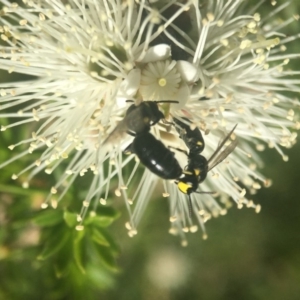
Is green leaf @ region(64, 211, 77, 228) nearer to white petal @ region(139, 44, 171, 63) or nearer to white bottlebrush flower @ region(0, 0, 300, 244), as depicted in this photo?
white bottlebrush flower @ region(0, 0, 300, 244)

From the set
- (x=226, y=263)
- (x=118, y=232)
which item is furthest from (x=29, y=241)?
(x=226, y=263)

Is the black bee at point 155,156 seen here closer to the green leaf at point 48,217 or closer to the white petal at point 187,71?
the white petal at point 187,71

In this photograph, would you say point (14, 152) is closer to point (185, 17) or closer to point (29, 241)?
point (29, 241)

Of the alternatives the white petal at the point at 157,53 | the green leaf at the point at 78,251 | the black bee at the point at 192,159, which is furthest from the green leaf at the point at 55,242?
the white petal at the point at 157,53

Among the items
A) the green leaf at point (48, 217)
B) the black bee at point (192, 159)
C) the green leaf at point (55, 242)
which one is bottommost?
the green leaf at point (55, 242)

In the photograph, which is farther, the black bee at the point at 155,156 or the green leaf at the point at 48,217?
the green leaf at the point at 48,217

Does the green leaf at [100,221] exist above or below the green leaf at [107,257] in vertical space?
above
